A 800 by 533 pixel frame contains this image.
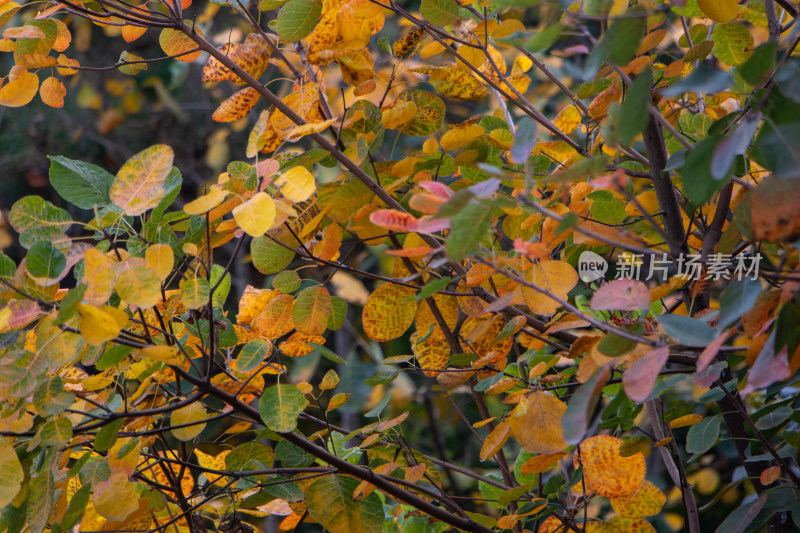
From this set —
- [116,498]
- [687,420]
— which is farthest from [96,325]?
[687,420]

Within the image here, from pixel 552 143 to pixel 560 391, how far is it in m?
0.40

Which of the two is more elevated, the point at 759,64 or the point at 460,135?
the point at 759,64

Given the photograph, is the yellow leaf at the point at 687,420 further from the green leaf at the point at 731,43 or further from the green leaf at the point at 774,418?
the green leaf at the point at 731,43

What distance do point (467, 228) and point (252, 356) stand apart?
328 mm

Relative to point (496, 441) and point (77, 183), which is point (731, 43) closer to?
point (496, 441)

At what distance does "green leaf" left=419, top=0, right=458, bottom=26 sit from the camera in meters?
0.78

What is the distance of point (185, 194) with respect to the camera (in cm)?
364

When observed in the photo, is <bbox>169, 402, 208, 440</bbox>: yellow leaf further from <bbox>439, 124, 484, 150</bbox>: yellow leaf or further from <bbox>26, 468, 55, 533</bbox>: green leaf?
<bbox>439, 124, 484, 150</bbox>: yellow leaf

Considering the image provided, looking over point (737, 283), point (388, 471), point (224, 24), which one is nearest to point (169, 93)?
point (224, 24)

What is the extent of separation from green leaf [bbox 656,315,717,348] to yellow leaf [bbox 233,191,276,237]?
33cm

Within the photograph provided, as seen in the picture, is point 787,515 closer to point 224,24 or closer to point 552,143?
point 552,143

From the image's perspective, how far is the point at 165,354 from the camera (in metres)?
0.61

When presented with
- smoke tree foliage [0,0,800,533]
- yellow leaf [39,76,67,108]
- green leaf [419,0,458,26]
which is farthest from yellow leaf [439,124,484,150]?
yellow leaf [39,76,67,108]

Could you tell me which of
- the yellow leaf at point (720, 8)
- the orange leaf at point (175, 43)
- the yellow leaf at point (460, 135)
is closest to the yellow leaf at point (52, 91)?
the orange leaf at point (175, 43)
